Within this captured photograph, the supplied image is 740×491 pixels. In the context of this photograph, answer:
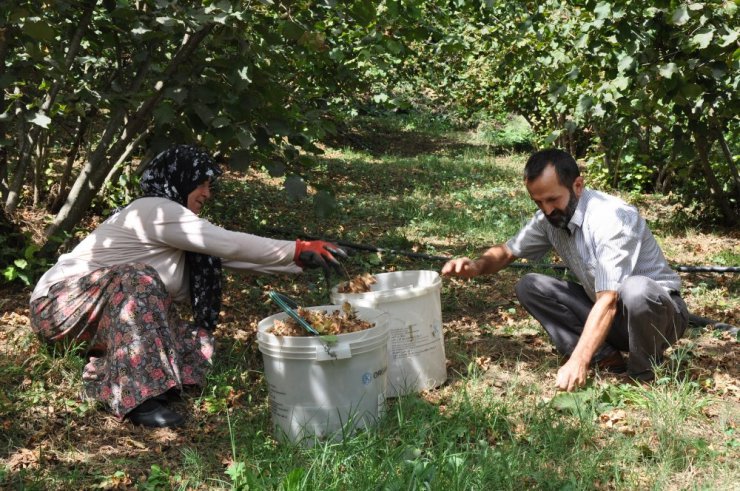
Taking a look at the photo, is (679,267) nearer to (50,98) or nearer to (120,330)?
(120,330)

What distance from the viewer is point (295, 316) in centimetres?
283

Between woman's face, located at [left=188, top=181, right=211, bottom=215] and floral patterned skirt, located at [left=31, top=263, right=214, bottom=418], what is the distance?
0.40 meters

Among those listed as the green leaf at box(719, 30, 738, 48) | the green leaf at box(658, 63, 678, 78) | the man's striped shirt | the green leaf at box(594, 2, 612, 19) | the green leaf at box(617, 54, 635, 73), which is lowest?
the man's striped shirt

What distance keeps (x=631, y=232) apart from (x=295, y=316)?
1.51 meters

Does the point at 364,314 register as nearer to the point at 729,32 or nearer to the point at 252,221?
the point at 729,32

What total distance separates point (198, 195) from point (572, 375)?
1.89 metres

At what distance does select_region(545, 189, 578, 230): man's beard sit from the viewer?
3285 millimetres

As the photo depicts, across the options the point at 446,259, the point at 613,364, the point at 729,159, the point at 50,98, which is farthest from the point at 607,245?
the point at 729,159

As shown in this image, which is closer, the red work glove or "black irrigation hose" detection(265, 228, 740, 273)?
the red work glove

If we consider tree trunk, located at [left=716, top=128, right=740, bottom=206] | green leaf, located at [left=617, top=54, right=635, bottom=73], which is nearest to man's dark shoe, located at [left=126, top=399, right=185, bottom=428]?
green leaf, located at [left=617, top=54, right=635, bottom=73]

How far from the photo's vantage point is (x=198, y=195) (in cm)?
344

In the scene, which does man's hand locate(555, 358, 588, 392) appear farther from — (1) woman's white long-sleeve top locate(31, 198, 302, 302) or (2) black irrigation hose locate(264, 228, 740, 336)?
(2) black irrigation hose locate(264, 228, 740, 336)

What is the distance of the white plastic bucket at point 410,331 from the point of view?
3.20 m

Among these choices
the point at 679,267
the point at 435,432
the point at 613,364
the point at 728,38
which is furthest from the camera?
the point at 679,267
